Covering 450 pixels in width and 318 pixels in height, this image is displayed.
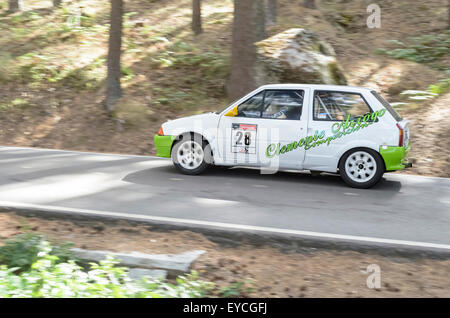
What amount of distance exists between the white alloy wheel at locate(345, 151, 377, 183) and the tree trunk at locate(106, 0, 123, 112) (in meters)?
8.42

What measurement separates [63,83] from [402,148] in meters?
12.1

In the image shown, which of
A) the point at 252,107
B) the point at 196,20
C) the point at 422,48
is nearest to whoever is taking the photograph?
the point at 252,107

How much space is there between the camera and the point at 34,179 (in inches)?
377

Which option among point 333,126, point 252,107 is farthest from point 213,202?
point 333,126

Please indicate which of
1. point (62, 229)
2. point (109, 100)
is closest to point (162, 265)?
point (62, 229)

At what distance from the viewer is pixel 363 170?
9.39 m

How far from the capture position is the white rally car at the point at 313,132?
9.26 meters

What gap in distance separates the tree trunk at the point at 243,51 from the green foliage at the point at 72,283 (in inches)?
359

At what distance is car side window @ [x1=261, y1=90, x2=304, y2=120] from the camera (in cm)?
959

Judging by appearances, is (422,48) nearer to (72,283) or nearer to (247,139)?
(247,139)

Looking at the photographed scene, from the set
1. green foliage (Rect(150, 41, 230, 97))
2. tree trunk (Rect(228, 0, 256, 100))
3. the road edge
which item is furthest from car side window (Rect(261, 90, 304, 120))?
green foliage (Rect(150, 41, 230, 97))

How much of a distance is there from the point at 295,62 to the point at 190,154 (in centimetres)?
661

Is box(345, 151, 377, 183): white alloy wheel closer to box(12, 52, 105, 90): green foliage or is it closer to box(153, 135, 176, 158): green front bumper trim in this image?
box(153, 135, 176, 158): green front bumper trim

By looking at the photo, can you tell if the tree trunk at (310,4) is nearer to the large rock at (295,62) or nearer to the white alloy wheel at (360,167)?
the large rock at (295,62)
